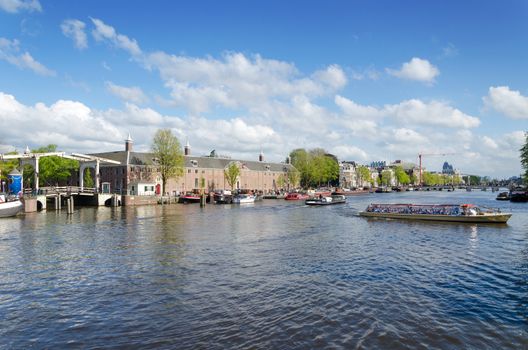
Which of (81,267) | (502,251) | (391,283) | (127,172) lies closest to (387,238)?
(502,251)

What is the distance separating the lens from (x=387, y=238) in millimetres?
38594

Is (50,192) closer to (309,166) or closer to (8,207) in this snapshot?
Result: (8,207)

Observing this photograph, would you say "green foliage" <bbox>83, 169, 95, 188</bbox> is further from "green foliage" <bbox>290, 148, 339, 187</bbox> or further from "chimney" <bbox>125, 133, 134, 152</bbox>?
"green foliage" <bbox>290, 148, 339, 187</bbox>

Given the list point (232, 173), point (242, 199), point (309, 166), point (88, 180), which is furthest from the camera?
point (309, 166)

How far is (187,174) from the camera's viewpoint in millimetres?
125375

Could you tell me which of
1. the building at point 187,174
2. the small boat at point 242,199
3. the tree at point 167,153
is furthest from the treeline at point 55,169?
the small boat at point 242,199

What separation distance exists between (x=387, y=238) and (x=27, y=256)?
30745 mm

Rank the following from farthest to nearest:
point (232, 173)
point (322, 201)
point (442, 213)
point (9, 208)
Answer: point (232, 173) → point (322, 201) → point (9, 208) → point (442, 213)

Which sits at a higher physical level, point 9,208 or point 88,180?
point 88,180

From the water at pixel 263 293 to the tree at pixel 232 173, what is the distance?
96993 mm

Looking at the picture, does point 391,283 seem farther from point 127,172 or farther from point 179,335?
point 127,172

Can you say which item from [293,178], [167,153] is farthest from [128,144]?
[293,178]

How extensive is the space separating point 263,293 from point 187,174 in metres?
109

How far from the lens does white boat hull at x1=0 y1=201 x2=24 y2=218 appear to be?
57.4 metres
